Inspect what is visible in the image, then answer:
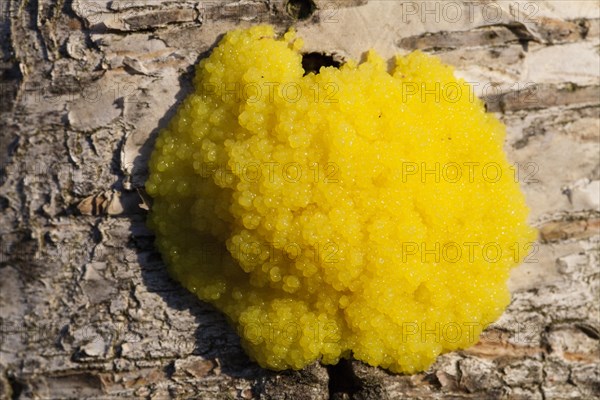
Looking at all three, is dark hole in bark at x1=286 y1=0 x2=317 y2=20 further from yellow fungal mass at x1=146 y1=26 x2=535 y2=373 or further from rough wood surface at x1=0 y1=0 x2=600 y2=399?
yellow fungal mass at x1=146 y1=26 x2=535 y2=373

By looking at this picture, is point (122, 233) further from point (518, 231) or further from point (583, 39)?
point (583, 39)

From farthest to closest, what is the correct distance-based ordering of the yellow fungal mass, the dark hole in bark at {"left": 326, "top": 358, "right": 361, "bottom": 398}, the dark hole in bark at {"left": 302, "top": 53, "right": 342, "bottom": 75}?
the dark hole in bark at {"left": 302, "top": 53, "right": 342, "bottom": 75}, the dark hole in bark at {"left": 326, "top": 358, "right": 361, "bottom": 398}, the yellow fungal mass

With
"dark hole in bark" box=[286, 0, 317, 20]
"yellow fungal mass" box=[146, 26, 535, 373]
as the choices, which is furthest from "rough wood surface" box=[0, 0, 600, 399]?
"yellow fungal mass" box=[146, 26, 535, 373]

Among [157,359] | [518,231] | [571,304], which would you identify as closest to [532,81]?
[518,231]

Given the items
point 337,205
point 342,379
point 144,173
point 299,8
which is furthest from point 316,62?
point 342,379

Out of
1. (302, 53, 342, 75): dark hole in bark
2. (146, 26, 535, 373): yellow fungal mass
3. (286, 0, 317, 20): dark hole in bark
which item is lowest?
(146, 26, 535, 373): yellow fungal mass

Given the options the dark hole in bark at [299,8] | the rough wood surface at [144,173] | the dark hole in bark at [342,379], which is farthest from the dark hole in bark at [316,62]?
the dark hole in bark at [342,379]
